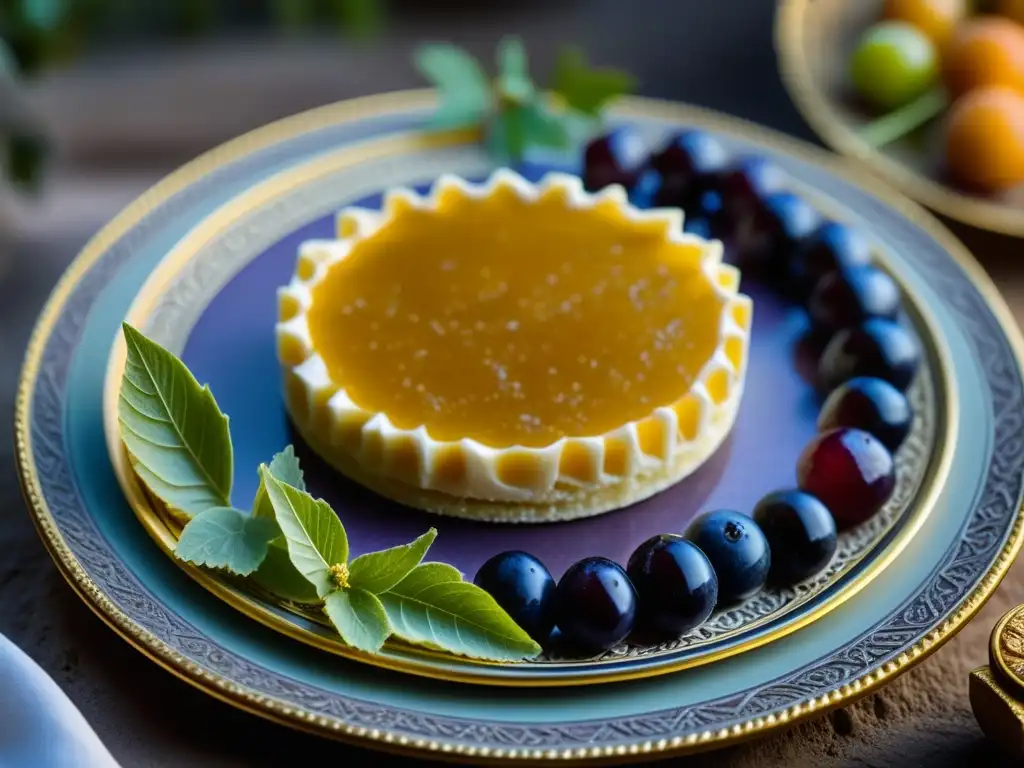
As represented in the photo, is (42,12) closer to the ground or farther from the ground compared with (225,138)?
farther from the ground

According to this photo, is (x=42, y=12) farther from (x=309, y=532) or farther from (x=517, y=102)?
(x=309, y=532)

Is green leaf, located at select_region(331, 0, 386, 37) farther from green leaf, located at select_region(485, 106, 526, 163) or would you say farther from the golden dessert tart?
the golden dessert tart

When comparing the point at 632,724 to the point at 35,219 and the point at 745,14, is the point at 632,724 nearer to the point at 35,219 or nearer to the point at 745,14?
the point at 35,219

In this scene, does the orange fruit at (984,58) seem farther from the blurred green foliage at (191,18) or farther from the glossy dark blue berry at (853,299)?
the blurred green foliage at (191,18)

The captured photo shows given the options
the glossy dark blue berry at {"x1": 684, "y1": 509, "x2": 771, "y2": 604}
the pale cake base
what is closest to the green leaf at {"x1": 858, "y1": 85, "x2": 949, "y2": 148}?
the pale cake base

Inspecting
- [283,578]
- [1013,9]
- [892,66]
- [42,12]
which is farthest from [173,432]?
[1013,9]
